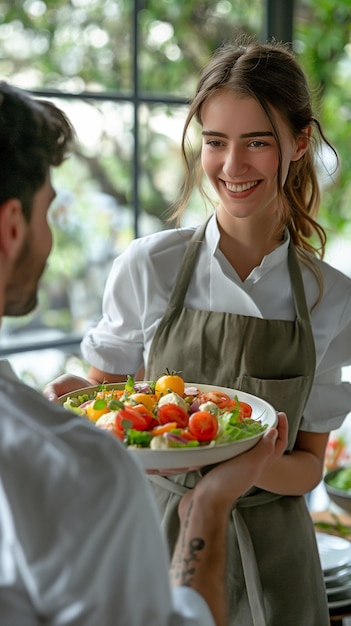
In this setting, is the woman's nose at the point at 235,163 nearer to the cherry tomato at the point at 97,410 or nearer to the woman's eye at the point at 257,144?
the woman's eye at the point at 257,144

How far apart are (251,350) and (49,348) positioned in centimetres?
134

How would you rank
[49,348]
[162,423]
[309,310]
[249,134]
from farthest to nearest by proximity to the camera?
[49,348] < [309,310] < [249,134] < [162,423]

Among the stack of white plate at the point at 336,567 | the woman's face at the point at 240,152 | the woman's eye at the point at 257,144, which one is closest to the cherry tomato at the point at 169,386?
the woman's face at the point at 240,152

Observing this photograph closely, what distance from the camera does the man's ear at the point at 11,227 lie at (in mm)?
1020

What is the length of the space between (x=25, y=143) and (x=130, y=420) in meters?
0.58

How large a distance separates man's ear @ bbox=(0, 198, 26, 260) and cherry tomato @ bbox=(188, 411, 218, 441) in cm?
54

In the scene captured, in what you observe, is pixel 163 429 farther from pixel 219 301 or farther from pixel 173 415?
pixel 219 301

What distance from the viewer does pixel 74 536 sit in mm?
937

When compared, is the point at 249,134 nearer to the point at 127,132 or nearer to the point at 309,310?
the point at 309,310

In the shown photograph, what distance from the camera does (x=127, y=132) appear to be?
3.30 m

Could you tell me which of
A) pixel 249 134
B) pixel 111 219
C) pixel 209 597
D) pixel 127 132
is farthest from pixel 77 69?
pixel 209 597

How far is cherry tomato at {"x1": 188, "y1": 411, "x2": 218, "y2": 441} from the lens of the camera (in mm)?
1431

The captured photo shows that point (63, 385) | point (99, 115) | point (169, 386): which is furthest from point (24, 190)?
point (99, 115)

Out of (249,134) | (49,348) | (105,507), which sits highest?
(249,134)
